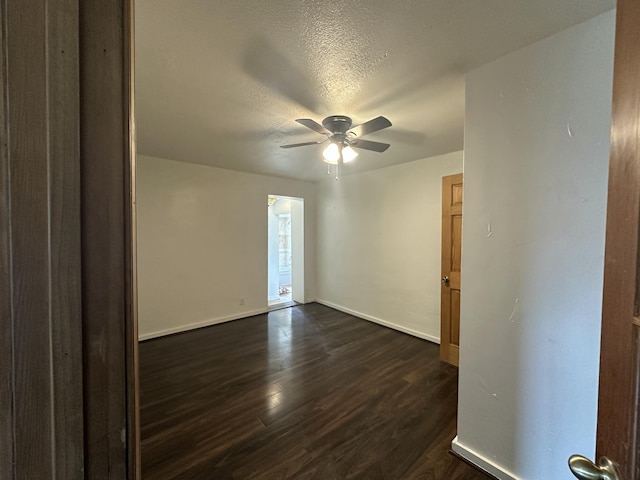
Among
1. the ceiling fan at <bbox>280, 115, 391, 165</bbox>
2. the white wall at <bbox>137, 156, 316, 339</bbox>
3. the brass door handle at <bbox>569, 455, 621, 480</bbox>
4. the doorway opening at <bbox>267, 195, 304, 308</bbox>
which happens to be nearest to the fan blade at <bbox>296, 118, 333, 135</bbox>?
the ceiling fan at <bbox>280, 115, 391, 165</bbox>

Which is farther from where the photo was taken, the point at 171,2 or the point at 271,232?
the point at 271,232

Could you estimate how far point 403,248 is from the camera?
3672mm

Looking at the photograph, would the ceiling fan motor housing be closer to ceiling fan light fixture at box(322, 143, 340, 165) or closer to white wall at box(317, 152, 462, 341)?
ceiling fan light fixture at box(322, 143, 340, 165)

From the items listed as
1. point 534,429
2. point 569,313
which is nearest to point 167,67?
point 569,313

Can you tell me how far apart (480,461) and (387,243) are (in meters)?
2.65

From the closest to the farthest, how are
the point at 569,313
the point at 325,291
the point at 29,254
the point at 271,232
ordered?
the point at 29,254 < the point at 569,313 < the point at 325,291 < the point at 271,232

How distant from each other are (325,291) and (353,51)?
4.15 meters

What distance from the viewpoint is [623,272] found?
0.57m

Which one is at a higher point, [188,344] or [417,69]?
[417,69]

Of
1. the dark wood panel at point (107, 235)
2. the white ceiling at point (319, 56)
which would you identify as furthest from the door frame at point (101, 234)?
the white ceiling at point (319, 56)

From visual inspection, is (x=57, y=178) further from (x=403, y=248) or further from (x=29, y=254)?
(x=403, y=248)

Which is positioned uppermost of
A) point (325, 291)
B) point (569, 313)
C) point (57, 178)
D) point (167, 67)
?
point (167, 67)

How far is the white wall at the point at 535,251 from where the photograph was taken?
1186mm

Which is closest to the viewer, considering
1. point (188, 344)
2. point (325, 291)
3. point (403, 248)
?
point (188, 344)
